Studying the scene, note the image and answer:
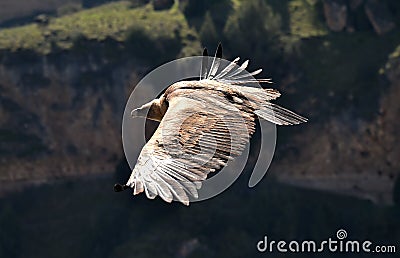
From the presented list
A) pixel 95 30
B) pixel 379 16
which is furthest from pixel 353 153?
pixel 95 30

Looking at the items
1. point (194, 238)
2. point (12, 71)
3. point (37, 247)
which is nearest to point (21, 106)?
point (12, 71)

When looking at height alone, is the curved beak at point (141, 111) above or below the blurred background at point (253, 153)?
above

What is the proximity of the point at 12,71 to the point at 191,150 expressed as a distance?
143 feet

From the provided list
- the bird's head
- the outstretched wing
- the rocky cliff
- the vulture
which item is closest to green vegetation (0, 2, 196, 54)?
the rocky cliff

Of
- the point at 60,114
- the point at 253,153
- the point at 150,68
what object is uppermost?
the point at 150,68

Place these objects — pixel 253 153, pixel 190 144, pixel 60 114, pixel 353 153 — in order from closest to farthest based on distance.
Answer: pixel 190 144, pixel 253 153, pixel 353 153, pixel 60 114

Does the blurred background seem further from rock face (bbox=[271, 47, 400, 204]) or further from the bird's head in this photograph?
the bird's head

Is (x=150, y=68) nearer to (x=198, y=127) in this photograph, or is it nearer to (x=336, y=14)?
(x=336, y=14)

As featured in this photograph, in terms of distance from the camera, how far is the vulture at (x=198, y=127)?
37.2 ft

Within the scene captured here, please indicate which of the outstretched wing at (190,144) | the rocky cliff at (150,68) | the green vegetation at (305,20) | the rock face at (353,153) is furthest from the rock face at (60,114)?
the outstretched wing at (190,144)

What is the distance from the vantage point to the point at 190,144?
12.3 meters

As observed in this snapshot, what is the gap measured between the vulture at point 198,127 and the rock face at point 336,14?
40.5m

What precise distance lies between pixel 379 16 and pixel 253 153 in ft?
31.5

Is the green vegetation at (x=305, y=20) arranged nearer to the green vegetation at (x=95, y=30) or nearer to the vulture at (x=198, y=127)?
the green vegetation at (x=95, y=30)
